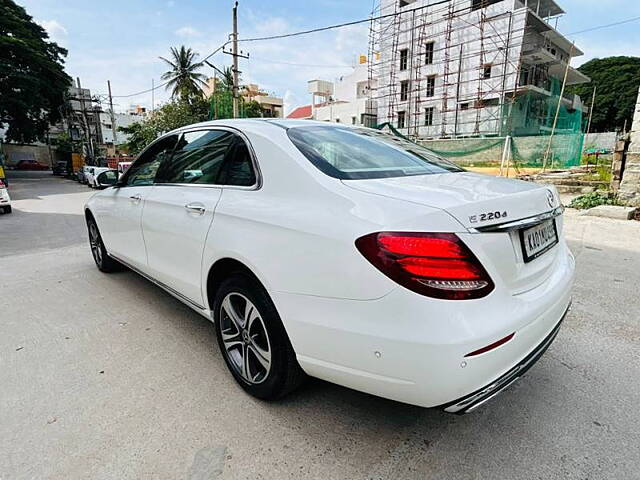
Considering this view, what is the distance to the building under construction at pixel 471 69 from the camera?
25578 mm

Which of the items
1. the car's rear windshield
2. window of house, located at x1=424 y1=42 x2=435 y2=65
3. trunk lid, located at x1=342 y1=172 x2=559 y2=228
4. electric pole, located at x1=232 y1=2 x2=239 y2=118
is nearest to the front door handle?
the car's rear windshield

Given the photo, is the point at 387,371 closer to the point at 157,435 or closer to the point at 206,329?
the point at 157,435

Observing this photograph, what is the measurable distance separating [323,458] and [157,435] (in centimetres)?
82

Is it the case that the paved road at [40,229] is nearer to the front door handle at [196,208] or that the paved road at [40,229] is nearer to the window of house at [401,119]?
the front door handle at [196,208]

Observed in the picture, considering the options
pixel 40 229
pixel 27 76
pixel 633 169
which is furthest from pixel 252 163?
pixel 27 76

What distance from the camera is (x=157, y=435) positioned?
1816 millimetres

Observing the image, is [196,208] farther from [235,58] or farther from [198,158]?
[235,58]

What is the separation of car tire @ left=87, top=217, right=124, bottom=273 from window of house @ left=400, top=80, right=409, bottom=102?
103 feet

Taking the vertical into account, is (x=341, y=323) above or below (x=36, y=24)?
below

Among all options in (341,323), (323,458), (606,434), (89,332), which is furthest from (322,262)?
(89,332)

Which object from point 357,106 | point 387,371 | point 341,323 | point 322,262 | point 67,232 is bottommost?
point 67,232

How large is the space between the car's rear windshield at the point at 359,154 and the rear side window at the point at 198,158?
1.60 feet

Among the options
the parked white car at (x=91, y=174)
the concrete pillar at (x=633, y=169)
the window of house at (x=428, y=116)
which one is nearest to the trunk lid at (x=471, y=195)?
the concrete pillar at (x=633, y=169)

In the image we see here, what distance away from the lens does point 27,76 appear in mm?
Result: 23109
